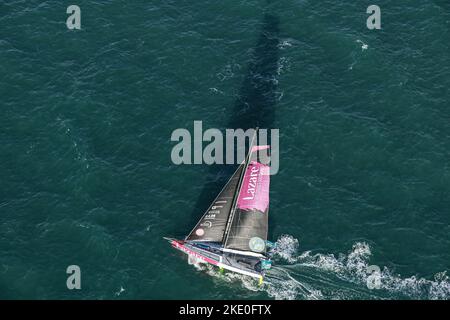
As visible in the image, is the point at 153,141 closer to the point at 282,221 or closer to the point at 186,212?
the point at 186,212

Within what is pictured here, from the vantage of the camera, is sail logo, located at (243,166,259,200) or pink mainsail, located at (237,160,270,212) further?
pink mainsail, located at (237,160,270,212)

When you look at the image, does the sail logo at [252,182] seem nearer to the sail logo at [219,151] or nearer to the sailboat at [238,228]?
the sailboat at [238,228]

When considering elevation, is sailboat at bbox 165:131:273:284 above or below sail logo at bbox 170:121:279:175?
below

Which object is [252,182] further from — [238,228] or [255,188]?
[238,228]

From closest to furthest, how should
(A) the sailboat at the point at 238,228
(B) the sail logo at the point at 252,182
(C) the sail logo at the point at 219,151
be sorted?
(B) the sail logo at the point at 252,182
(A) the sailboat at the point at 238,228
(C) the sail logo at the point at 219,151

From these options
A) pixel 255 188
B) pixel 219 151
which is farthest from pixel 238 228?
pixel 219 151

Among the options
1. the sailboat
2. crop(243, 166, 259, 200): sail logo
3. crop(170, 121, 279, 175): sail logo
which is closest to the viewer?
crop(243, 166, 259, 200): sail logo

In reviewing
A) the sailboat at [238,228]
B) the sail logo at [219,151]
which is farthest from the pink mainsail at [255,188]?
the sail logo at [219,151]

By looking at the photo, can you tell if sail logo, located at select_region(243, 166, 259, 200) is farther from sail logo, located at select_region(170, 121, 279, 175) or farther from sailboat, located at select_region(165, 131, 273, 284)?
sail logo, located at select_region(170, 121, 279, 175)

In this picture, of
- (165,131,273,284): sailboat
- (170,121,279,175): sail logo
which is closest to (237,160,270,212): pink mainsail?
(165,131,273,284): sailboat
